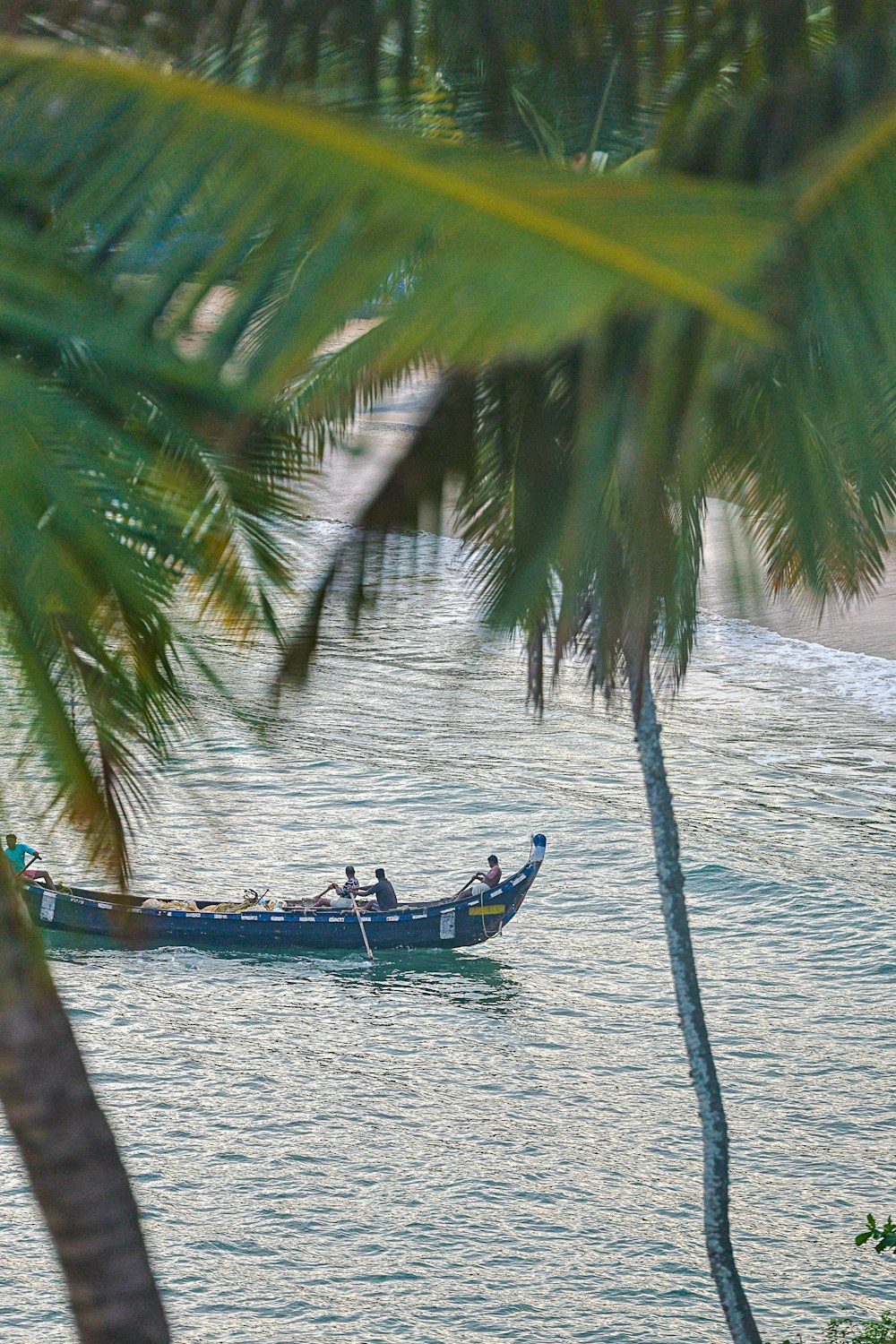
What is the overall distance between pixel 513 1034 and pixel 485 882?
4501 mm

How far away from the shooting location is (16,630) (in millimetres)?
3590

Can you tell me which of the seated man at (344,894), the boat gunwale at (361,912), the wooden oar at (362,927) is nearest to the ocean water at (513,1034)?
the wooden oar at (362,927)

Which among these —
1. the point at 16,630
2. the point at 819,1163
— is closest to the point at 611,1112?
the point at 819,1163

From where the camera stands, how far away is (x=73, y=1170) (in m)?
4.62

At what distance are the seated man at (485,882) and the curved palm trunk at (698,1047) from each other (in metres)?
14.8

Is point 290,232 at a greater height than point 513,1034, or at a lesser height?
greater

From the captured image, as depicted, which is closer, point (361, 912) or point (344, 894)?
point (361, 912)

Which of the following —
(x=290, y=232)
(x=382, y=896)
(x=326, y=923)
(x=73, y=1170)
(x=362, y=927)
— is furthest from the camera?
(x=382, y=896)

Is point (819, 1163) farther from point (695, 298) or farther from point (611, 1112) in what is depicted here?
point (695, 298)

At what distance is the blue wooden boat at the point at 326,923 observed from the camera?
28.8 m

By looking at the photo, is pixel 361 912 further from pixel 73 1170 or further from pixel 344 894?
pixel 73 1170

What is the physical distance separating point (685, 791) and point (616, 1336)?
17.2 meters

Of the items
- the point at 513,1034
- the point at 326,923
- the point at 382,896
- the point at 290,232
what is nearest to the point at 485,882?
the point at 382,896

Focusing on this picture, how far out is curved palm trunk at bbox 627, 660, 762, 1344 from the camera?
42.0 ft
